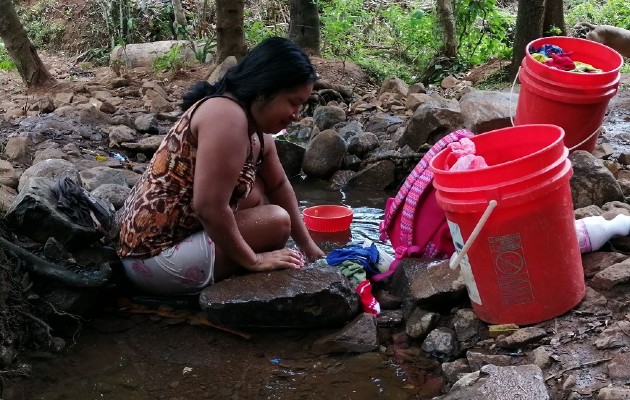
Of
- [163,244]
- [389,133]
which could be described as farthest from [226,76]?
[389,133]

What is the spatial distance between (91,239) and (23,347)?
626 millimetres

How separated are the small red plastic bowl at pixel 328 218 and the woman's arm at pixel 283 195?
652 mm

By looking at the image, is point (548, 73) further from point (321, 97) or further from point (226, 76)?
point (321, 97)

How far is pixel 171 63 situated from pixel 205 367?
7.33 metres

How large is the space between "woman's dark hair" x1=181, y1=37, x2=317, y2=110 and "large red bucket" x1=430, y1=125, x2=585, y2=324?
0.66m

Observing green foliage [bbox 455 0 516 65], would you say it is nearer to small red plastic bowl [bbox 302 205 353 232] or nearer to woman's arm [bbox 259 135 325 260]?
small red plastic bowl [bbox 302 205 353 232]

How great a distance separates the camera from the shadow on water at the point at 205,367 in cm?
254

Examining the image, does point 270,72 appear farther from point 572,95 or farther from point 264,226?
point 572,95

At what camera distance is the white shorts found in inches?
118

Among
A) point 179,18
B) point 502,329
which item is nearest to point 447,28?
point 179,18

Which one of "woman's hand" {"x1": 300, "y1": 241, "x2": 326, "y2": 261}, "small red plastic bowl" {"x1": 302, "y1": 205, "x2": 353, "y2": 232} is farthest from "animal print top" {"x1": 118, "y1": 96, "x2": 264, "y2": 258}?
"small red plastic bowl" {"x1": 302, "y1": 205, "x2": 353, "y2": 232}

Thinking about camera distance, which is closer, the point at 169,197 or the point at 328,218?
the point at 169,197

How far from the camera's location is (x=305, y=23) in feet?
31.6

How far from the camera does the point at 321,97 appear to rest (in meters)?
7.70
